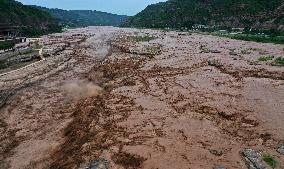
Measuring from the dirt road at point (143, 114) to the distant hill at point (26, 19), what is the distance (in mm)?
47171

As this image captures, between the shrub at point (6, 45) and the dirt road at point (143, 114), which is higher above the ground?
the dirt road at point (143, 114)

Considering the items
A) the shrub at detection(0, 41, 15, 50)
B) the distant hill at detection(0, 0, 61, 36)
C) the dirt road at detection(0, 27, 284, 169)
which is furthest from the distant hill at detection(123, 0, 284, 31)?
the shrub at detection(0, 41, 15, 50)

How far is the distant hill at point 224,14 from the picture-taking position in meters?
76.7

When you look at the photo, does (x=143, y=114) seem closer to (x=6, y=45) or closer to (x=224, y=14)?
(x=6, y=45)

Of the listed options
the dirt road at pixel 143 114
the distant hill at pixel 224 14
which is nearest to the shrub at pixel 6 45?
the dirt road at pixel 143 114

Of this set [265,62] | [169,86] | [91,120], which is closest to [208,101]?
[169,86]

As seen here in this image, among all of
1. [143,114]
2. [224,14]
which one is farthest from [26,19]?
[143,114]

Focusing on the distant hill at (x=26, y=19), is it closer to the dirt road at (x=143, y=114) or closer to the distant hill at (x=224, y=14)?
the distant hill at (x=224, y=14)

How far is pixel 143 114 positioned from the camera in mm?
20703

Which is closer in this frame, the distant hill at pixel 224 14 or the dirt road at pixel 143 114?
the dirt road at pixel 143 114

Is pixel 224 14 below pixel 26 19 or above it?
above

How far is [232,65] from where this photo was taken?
110 ft

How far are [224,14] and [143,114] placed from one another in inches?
3118

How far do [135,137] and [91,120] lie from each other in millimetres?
3765
